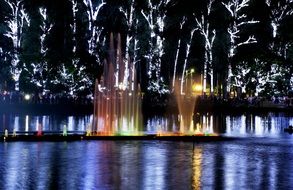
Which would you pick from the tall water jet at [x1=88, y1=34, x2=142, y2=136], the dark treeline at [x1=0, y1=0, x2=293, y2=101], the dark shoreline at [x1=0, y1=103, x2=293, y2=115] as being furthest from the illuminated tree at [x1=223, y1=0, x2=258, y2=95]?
the tall water jet at [x1=88, y1=34, x2=142, y2=136]

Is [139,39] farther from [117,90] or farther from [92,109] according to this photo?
[92,109]

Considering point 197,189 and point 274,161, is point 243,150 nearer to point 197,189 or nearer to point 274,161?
point 274,161

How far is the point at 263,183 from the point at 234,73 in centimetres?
4071

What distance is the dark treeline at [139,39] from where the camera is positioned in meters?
49.8

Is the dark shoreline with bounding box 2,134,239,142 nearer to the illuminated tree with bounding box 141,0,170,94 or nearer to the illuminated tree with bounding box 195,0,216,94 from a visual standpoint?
the illuminated tree with bounding box 141,0,170,94

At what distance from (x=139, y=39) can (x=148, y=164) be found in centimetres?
3997

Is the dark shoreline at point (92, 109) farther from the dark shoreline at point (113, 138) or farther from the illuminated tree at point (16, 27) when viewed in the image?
the dark shoreline at point (113, 138)

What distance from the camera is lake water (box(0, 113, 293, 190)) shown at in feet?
40.3

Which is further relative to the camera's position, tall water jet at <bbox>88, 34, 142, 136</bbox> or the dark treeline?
the dark treeline

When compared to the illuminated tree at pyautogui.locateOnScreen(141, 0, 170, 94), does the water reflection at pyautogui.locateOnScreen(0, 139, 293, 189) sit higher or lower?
lower

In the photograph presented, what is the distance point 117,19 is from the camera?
55406 mm

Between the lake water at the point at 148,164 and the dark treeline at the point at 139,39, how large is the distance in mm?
29030

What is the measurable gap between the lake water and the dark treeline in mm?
29030

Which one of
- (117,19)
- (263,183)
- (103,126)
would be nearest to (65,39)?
(117,19)
